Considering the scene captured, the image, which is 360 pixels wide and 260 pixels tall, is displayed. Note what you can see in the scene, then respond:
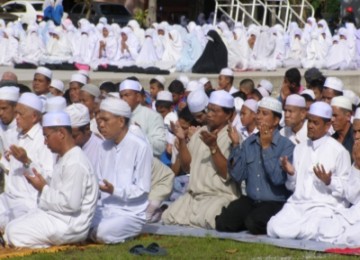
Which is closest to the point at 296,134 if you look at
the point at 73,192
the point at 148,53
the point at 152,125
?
the point at 152,125

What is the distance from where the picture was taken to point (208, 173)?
36.7ft

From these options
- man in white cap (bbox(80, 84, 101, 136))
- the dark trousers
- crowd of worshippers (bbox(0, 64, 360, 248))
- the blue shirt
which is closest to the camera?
crowd of worshippers (bbox(0, 64, 360, 248))

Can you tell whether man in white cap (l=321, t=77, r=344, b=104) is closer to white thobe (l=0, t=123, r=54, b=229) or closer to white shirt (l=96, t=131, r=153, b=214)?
white shirt (l=96, t=131, r=153, b=214)

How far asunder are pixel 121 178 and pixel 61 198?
0.79 m

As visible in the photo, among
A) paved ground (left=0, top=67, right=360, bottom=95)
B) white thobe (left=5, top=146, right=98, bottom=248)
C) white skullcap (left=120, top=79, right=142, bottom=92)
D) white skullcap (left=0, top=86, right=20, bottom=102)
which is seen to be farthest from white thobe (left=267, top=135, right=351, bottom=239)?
paved ground (left=0, top=67, right=360, bottom=95)

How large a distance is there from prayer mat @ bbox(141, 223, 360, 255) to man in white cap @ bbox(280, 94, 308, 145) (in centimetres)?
153

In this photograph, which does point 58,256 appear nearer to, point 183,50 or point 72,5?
point 183,50

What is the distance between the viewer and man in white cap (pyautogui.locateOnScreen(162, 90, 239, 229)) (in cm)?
1096

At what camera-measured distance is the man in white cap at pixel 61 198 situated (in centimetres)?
959

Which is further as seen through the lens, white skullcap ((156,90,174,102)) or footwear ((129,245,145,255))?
white skullcap ((156,90,174,102))

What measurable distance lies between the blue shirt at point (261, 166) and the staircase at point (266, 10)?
25033mm

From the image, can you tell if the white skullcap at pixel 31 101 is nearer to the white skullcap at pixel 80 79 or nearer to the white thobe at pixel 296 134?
the white thobe at pixel 296 134

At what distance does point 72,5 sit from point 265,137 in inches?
1319

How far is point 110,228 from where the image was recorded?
10.1 m
